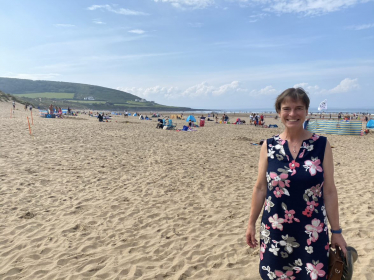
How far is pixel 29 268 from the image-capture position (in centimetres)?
349

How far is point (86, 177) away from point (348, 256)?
684cm

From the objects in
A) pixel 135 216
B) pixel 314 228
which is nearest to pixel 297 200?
pixel 314 228

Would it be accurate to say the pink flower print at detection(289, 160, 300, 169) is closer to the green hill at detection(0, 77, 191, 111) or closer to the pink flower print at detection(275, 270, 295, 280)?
the pink flower print at detection(275, 270, 295, 280)

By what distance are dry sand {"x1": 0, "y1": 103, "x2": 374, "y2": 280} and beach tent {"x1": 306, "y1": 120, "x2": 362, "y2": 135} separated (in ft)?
42.0

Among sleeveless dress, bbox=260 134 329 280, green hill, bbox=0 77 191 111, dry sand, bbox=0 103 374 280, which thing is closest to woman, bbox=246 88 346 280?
sleeveless dress, bbox=260 134 329 280

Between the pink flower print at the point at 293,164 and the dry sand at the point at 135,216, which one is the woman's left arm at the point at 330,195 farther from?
the dry sand at the point at 135,216

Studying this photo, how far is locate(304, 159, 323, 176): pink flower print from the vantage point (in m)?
1.84

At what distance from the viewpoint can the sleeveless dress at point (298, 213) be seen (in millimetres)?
1865

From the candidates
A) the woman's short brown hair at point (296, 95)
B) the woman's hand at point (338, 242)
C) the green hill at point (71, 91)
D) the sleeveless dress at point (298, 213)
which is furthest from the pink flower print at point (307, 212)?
the green hill at point (71, 91)

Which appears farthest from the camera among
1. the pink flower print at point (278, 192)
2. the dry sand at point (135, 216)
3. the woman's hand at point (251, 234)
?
the dry sand at point (135, 216)

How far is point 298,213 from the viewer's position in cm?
190

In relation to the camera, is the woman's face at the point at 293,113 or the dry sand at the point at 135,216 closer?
the woman's face at the point at 293,113

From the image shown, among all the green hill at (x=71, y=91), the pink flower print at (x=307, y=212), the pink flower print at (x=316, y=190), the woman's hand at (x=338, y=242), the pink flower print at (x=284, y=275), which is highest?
the green hill at (x=71, y=91)

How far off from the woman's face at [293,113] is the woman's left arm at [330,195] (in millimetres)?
253
